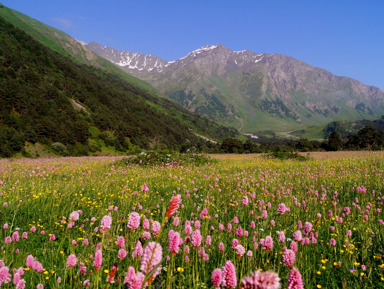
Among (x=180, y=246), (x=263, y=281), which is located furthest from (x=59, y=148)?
(x=263, y=281)

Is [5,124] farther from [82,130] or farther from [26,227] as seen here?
[26,227]

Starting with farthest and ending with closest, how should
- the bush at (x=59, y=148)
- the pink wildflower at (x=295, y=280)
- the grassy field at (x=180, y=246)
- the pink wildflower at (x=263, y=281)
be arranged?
the bush at (x=59, y=148) < the grassy field at (x=180, y=246) < the pink wildflower at (x=295, y=280) < the pink wildflower at (x=263, y=281)

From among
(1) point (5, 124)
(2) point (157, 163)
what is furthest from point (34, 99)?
(2) point (157, 163)

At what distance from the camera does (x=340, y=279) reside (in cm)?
305

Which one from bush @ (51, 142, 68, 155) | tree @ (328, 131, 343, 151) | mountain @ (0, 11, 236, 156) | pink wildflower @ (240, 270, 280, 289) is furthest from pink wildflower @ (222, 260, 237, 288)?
bush @ (51, 142, 68, 155)

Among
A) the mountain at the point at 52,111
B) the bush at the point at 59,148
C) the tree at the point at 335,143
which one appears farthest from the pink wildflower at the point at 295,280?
the bush at the point at 59,148

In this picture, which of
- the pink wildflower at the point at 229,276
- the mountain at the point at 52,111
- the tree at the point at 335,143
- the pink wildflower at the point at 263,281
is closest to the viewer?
the pink wildflower at the point at 263,281

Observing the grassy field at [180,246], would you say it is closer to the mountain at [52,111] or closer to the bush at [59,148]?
the mountain at [52,111]

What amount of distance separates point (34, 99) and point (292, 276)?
312 feet

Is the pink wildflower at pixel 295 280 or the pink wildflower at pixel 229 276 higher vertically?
the pink wildflower at pixel 295 280

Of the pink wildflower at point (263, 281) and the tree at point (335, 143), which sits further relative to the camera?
the tree at point (335, 143)

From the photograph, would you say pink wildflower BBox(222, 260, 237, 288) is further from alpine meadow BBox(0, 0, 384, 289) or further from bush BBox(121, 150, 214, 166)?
bush BBox(121, 150, 214, 166)

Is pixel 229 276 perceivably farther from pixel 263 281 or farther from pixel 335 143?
pixel 335 143

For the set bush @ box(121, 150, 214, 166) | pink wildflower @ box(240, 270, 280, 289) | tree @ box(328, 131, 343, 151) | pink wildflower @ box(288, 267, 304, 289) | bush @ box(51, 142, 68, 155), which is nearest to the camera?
pink wildflower @ box(240, 270, 280, 289)
